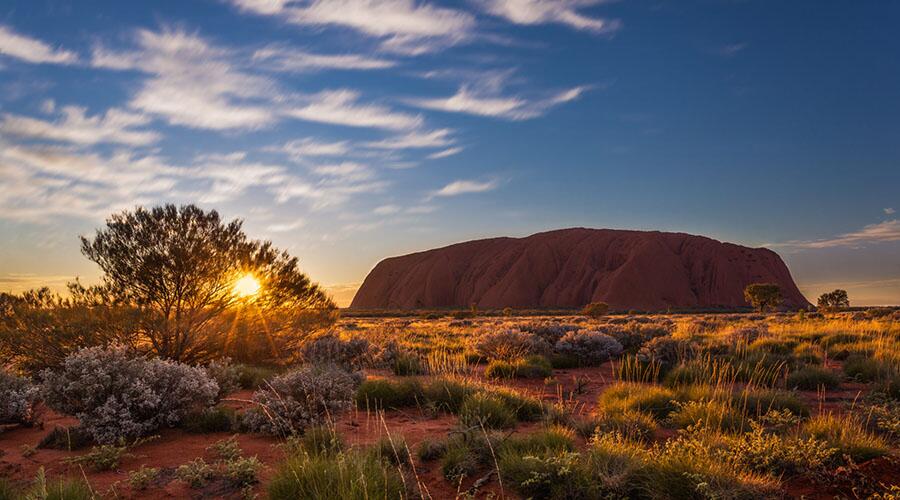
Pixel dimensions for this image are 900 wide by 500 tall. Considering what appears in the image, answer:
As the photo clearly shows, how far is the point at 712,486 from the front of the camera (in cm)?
418

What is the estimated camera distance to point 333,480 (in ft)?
13.9

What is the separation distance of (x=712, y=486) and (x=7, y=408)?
9.24 metres

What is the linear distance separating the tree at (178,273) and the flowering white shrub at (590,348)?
29.8ft

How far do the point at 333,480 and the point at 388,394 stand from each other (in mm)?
4480

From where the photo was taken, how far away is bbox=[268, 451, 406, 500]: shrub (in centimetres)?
406

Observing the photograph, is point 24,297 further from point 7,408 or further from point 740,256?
point 740,256

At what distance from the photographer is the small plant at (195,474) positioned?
495 cm

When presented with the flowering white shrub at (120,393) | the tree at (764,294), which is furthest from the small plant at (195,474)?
the tree at (764,294)

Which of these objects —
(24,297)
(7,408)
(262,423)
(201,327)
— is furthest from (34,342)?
(262,423)

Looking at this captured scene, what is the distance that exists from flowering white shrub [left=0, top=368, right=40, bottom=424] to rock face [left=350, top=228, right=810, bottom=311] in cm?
8542

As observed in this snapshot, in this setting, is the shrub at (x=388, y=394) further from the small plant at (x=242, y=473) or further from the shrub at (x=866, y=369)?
the shrub at (x=866, y=369)

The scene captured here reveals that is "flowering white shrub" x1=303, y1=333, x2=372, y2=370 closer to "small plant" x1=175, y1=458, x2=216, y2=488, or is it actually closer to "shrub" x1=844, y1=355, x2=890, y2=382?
"small plant" x1=175, y1=458, x2=216, y2=488

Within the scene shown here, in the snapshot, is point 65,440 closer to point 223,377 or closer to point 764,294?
point 223,377

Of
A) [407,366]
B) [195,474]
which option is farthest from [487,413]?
[407,366]
